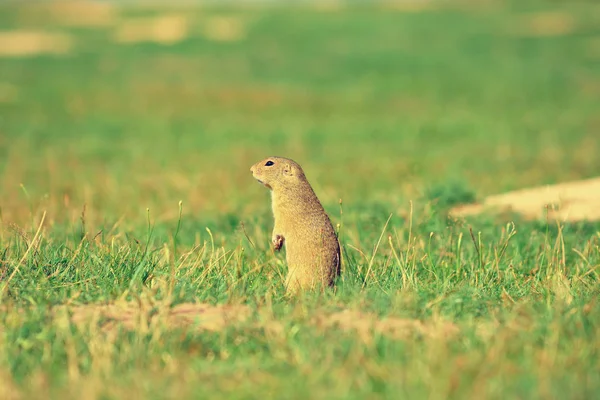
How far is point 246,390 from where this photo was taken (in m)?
3.72

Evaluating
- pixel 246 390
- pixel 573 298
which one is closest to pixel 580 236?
Result: pixel 573 298

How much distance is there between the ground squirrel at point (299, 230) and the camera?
5402 mm

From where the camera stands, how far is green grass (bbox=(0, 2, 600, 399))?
393 centimetres

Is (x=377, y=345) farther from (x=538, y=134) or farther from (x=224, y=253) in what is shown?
(x=538, y=134)

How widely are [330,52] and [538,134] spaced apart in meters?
18.7

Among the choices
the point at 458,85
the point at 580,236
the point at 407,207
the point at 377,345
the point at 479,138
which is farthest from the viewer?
the point at 458,85

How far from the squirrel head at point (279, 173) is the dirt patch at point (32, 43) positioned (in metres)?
31.5

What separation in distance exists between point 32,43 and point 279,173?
37610mm

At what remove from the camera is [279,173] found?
583 centimetres

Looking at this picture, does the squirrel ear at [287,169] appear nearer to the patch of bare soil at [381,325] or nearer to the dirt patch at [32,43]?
the patch of bare soil at [381,325]

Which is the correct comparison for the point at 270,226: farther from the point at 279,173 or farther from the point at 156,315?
the point at 156,315

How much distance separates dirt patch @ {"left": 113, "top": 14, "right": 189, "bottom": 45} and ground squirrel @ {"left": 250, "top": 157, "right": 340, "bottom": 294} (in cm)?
3440

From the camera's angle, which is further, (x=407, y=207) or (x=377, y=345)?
(x=407, y=207)

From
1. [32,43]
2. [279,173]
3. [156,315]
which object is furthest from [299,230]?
[32,43]
